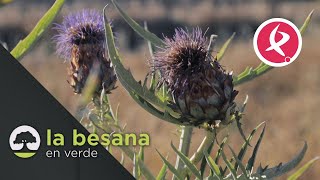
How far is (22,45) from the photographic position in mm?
1004

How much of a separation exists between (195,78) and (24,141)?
1.02 feet

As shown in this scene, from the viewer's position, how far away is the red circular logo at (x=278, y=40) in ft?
4.41

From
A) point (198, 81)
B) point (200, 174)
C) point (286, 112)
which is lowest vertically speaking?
point (286, 112)

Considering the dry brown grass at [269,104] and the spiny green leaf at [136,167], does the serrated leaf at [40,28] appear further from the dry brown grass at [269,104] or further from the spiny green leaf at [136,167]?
the dry brown grass at [269,104]

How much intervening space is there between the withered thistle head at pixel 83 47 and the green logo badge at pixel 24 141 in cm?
10

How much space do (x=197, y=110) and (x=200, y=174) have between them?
0.30 feet

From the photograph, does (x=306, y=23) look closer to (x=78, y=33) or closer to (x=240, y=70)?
(x=78, y=33)

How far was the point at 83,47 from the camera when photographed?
4.15ft

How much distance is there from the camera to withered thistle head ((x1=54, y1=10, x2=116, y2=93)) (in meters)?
1.23

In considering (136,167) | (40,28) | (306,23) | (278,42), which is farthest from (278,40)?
(40,28)

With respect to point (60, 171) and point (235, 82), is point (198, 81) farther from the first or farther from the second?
point (60, 171)

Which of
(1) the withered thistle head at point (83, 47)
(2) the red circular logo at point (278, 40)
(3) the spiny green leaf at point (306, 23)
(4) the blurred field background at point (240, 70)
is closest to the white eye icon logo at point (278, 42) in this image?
(2) the red circular logo at point (278, 40)

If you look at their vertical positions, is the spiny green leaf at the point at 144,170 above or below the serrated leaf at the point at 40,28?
below

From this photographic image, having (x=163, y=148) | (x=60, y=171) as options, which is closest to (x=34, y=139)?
(x=60, y=171)
